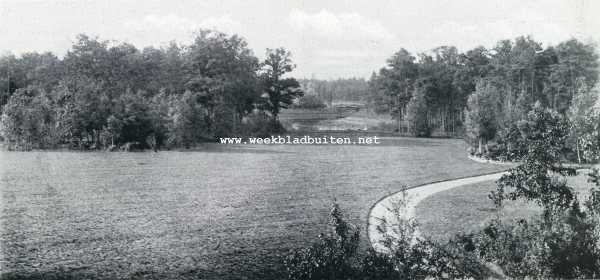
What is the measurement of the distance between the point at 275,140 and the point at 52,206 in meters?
22.0

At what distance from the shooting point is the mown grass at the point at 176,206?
854 centimetres

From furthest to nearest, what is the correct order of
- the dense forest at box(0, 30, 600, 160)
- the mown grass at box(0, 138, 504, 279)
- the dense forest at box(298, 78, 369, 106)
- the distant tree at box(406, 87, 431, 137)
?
the distant tree at box(406, 87, 431, 137), the dense forest at box(298, 78, 369, 106), the dense forest at box(0, 30, 600, 160), the mown grass at box(0, 138, 504, 279)

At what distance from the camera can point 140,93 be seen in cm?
2903

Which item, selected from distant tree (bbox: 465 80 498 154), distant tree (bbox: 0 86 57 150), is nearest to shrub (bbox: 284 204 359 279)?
distant tree (bbox: 465 80 498 154)

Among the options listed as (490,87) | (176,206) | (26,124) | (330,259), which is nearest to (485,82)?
(490,87)

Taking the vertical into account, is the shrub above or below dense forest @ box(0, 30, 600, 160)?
below

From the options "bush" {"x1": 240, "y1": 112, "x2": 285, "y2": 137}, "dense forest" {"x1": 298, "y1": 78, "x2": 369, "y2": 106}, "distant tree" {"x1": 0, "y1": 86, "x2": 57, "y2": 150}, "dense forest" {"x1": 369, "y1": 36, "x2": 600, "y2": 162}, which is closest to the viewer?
"dense forest" {"x1": 369, "y1": 36, "x2": 600, "y2": 162}

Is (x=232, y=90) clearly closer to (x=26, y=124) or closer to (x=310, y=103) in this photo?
(x=310, y=103)

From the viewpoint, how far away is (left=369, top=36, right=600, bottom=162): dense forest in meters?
14.8

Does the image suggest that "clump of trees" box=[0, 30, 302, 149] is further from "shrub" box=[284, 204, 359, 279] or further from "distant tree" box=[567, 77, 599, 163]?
"shrub" box=[284, 204, 359, 279]

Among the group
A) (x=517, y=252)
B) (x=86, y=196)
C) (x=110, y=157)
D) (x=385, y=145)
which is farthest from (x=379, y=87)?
(x=517, y=252)

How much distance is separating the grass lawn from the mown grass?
4.83ft

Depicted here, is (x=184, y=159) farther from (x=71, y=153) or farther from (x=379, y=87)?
(x=379, y=87)

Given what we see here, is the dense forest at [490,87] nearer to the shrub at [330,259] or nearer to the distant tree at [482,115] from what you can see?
the distant tree at [482,115]
